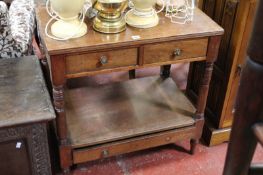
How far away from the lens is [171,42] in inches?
53.2

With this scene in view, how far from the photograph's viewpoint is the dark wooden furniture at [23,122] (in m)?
1.29

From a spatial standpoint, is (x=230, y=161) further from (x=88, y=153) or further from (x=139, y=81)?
(x=139, y=81)

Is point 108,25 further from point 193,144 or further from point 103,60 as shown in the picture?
point 193,144

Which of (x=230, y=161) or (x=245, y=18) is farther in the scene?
(x=245, y=18)

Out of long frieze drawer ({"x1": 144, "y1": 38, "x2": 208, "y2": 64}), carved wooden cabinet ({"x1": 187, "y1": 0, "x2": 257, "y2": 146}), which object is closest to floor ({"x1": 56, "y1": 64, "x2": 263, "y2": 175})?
carved wooden cabinet ({"x1": 187, "y1": 0, "x2": 257, "y2": 146})

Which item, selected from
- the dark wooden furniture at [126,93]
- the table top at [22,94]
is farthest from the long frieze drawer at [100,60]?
the table top at [22,94]

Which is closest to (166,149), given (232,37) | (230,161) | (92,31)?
(232,37)

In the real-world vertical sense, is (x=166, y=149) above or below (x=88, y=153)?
below

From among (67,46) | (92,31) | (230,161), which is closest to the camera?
(230,161)

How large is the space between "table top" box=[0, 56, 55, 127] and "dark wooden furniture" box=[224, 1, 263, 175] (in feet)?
2.62

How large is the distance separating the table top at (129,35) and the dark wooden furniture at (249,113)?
2.25 feet

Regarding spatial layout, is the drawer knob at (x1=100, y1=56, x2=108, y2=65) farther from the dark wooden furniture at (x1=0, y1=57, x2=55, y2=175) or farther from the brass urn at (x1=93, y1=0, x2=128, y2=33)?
the dark wooden furniture at (x1=0, y1=57, x2=55, y2=175)

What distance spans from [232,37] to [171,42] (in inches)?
14.4

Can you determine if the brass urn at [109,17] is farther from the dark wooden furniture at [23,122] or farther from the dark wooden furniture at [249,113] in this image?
the dark wooden furniture at [249,113]
